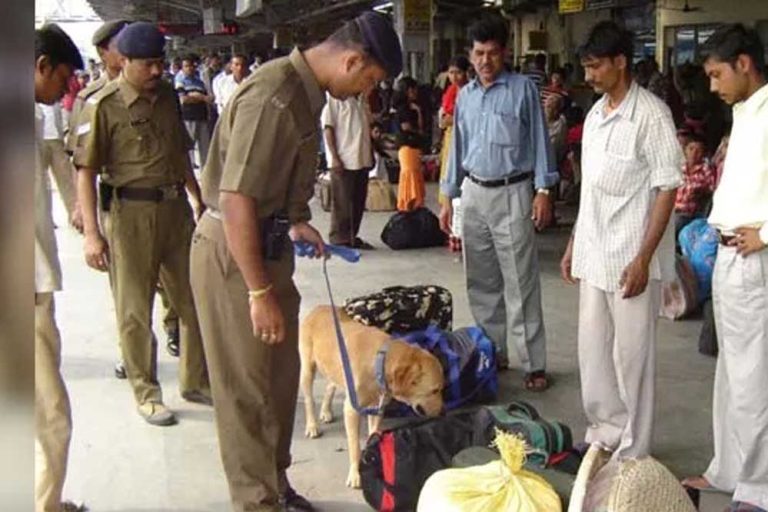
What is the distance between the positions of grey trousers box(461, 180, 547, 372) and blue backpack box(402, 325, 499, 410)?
25cm

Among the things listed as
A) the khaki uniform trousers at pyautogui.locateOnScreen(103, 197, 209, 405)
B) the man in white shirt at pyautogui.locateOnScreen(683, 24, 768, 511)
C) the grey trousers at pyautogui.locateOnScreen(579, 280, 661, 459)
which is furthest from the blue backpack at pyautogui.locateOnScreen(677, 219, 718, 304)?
the khaki uniform trousers at pyautogui.locateOnScreen(103, 197, 209, 405)

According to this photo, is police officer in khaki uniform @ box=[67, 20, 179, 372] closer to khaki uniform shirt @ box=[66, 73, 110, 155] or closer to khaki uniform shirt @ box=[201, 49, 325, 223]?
khaki uniform shirt @ box=[66, 73, 110, 155]

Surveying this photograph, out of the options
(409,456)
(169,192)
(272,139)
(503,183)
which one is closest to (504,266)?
(503,183)

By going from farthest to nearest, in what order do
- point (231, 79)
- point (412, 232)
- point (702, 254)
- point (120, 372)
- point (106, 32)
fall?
point (231, 79)
point (412, 232)
point (702, 254)
point (120, 372)
point (106, 32)

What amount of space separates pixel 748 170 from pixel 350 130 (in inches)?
226

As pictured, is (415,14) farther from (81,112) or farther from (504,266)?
(81,112)

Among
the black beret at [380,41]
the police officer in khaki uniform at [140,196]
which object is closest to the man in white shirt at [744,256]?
the black beret at [380,41]

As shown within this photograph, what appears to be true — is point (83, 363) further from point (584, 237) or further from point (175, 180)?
point (584, 237)

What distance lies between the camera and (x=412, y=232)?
919 cm

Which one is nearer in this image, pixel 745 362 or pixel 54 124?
pixel 745 362

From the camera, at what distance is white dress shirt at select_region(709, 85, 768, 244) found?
3236mm

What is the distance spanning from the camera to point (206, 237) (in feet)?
10.9

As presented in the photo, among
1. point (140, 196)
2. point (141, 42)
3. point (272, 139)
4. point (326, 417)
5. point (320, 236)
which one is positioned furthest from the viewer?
point (326, 417)

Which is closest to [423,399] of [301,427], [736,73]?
[301,427]
